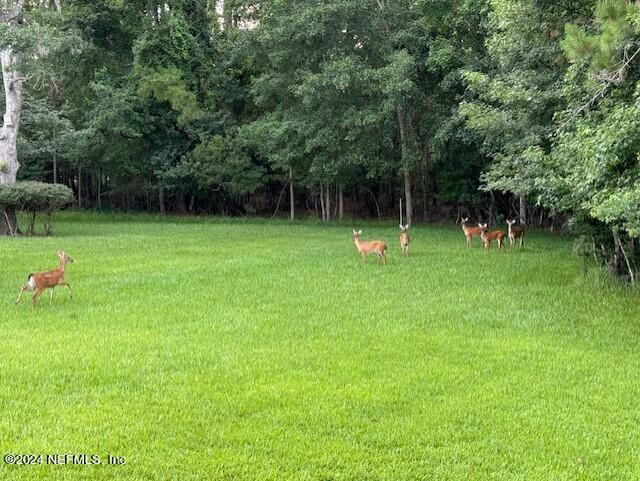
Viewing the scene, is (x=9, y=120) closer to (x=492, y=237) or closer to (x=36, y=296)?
(x=36, y=296)

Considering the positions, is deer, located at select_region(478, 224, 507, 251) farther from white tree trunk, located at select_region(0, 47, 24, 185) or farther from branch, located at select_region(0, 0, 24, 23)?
branch, located at select_region(0, 0, 24, 23)

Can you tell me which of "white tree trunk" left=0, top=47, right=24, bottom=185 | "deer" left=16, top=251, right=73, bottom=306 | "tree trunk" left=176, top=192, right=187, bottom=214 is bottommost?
"deer" left=16, top=251, right=73, bottom=306

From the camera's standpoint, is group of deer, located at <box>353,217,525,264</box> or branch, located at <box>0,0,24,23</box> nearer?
group of deer, located at <box>353,217,525,264</box>

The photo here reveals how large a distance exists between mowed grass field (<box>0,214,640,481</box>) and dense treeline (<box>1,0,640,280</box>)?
5.68ft

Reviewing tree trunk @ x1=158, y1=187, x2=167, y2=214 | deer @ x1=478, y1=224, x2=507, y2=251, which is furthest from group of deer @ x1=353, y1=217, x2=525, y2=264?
tree trunk @ x1=158, y1=187, x2=167, y2=214

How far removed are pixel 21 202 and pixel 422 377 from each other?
1465 cm

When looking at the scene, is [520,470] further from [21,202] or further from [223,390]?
[21,202]

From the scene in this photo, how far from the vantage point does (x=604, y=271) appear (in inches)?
387

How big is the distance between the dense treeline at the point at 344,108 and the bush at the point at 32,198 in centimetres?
324

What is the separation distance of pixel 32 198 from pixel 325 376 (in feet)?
46.5

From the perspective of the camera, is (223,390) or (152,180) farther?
(152,180)

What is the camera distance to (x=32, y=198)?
17.2 m

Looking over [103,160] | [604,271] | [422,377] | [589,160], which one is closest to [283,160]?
[103,160]

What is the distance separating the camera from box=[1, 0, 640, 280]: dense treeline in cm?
879
